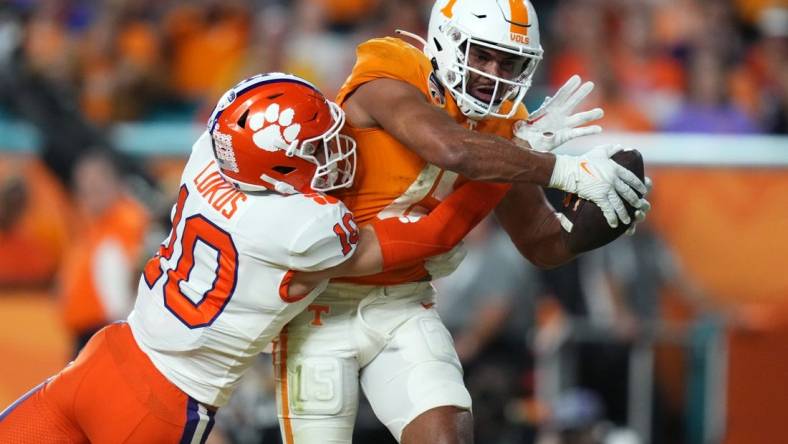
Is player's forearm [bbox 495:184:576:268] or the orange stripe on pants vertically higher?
player's forearm [bbox 495:184:576:268]

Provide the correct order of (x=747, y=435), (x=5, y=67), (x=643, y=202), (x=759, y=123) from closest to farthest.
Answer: (x=643, y=202), (x=747, y=435), (x=759, y=123), (x=5, y=67)

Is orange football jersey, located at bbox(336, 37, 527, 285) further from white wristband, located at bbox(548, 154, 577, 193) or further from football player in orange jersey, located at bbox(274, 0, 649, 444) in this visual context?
white wristband, located at bbox(548, 154, 577, 193)

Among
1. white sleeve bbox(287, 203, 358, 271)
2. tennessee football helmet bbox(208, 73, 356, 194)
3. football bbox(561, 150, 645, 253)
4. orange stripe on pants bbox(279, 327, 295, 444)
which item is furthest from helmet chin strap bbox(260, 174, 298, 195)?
A: football bbox(561, 150, 645, 253)

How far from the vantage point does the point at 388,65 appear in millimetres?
4344

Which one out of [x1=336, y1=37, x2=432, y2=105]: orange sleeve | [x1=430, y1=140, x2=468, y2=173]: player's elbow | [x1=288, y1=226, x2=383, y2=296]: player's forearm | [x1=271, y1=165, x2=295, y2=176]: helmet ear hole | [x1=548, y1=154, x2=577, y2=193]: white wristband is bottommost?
[x1=288, y1=226, x2=383, y2=296]: player's forearm

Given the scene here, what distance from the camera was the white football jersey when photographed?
4074 mm

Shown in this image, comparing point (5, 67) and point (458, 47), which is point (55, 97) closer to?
point (5, 67)

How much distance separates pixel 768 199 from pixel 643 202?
3.41m

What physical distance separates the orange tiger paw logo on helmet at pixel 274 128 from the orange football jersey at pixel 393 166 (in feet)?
1.08

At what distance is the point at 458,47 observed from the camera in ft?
14.2

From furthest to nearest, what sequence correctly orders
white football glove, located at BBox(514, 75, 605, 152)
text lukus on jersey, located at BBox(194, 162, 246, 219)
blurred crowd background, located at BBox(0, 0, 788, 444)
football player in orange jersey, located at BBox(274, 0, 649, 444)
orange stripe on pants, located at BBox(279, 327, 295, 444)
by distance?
blurred crowd background, located at BBox(0, 0, 788, 444), orange stripe on pants, located at BBox(279, 327, 295, 444), white football glove, located at BBox(514, 75, 605, 152), football player in orange jersey, located at BBox(274, 0, 649, 444), text lukus on jersey, located at BBox(194, 162, 246, 219)

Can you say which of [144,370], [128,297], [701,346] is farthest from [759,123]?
[144,370]

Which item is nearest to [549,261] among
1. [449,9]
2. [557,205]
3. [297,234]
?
[449,9]

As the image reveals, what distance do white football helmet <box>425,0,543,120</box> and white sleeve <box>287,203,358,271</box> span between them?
0.59 metres
